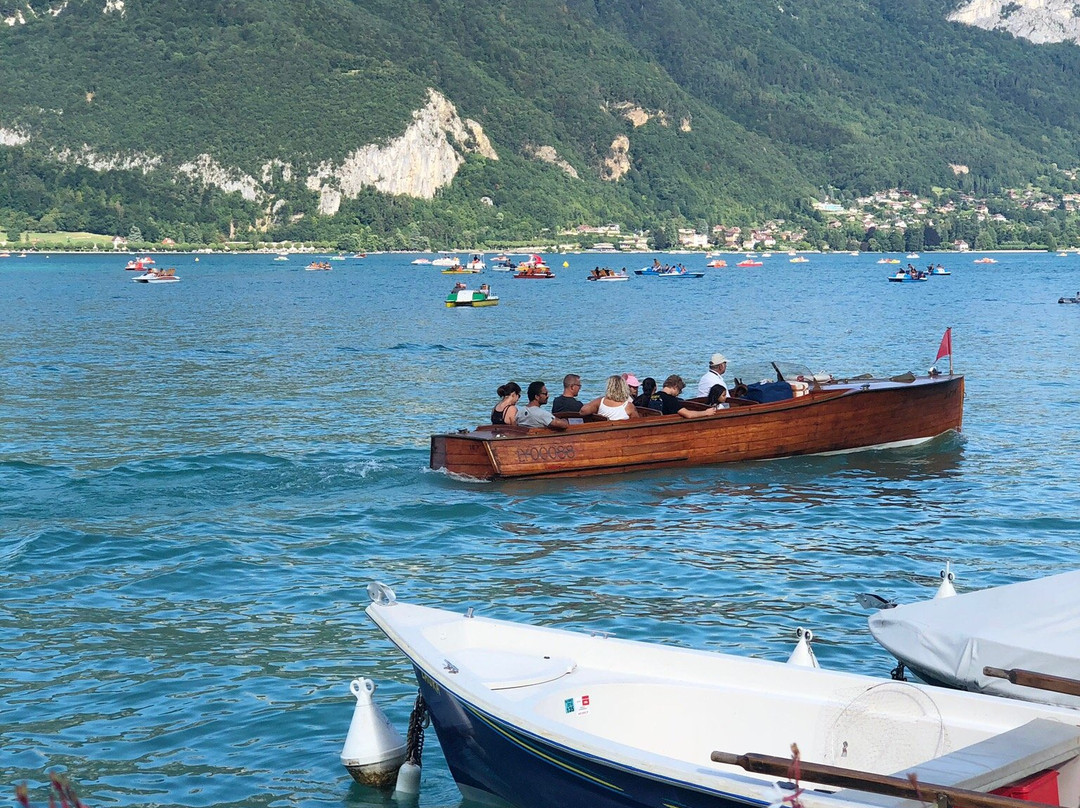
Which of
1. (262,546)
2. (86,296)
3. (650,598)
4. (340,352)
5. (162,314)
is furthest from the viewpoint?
(86,296)

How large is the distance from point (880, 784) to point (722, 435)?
43.2 feet

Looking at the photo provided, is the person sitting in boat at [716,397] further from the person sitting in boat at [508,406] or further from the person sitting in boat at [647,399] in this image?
the person sitting in boat at [508,406]

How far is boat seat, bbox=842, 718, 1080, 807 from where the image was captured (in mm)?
6004

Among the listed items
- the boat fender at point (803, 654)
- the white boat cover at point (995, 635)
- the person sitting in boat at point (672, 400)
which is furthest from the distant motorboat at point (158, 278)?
the white boat cover at point (995, 635)

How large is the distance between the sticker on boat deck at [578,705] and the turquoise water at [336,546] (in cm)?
146

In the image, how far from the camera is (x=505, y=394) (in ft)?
59.9

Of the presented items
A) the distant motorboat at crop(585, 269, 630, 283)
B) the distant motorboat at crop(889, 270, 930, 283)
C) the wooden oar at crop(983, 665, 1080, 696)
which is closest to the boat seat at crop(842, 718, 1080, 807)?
the wooden oar at crop(983, 665, 1080, 696)

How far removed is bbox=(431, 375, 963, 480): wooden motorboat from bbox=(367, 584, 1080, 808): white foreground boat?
9733 millimetres

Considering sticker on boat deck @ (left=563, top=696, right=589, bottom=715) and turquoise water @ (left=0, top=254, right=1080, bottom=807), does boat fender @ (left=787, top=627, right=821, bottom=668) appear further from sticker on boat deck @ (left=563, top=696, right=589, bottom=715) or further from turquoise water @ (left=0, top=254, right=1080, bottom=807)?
sticker on boat deck @ (left=563, top=696, right=589, bottom=715)

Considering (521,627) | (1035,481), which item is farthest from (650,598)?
(1035,481)

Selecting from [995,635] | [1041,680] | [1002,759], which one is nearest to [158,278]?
[995,635]

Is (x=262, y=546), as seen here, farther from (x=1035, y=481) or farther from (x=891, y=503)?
(x=1035, y=481)

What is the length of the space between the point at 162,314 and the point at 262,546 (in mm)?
50099

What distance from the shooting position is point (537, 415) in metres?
18.3
